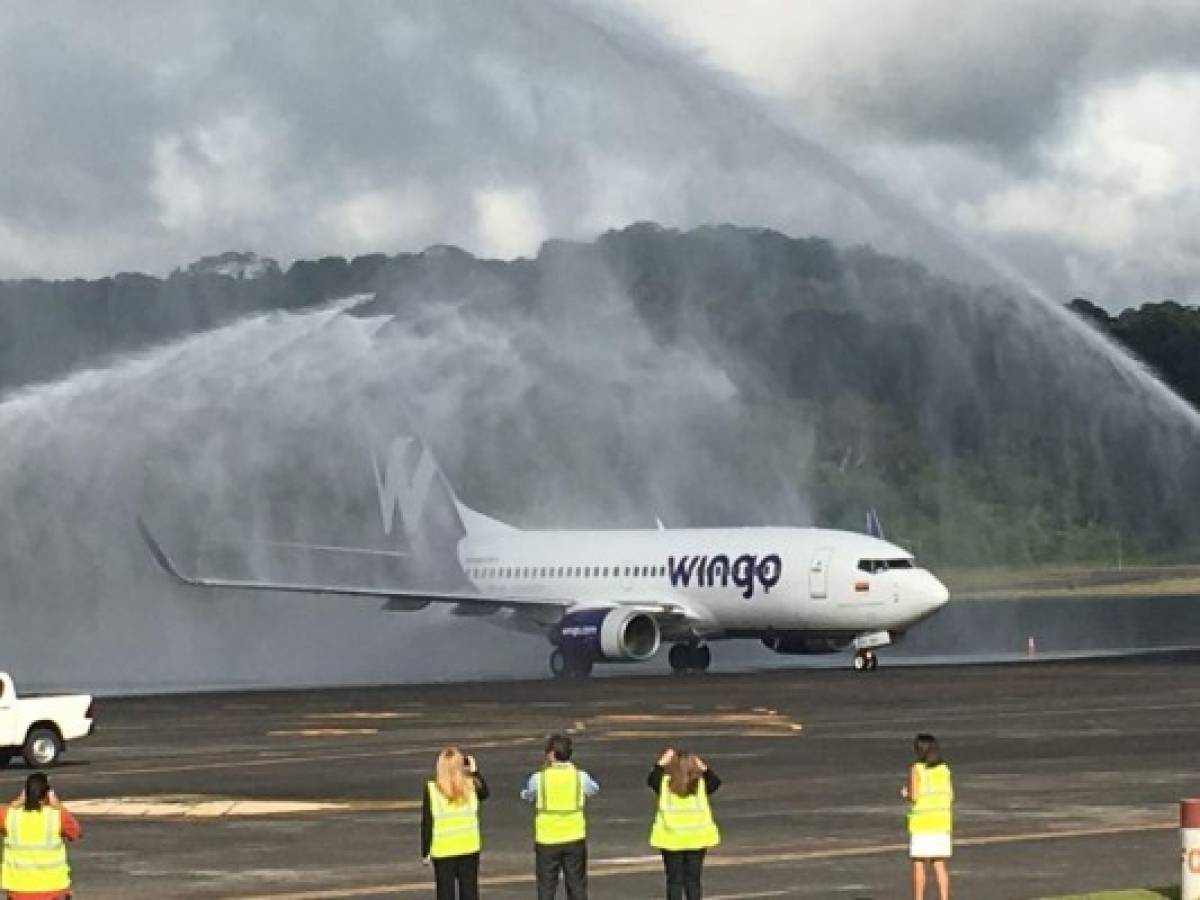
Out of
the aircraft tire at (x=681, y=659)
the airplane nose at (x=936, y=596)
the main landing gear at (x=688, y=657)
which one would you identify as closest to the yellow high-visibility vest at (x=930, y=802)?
the airplane nose at (x=936, y=596)

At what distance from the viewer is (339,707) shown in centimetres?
6412

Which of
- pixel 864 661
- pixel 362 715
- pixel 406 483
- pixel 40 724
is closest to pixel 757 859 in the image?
pixel 40 724

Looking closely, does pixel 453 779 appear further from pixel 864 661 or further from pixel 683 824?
pixel 864 661

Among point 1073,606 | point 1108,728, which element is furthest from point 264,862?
point 1073,606

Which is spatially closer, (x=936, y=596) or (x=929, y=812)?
(x=929, y=812)

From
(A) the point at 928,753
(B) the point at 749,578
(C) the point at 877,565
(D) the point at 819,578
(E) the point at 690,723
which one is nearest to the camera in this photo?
(A) the point at 928,753

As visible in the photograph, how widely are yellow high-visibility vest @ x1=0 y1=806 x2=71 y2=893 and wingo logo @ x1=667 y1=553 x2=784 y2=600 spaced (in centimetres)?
5906

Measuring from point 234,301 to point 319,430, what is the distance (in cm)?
857

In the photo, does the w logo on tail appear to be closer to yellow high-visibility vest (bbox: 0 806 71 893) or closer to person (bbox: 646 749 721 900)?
person (bbox: 646 749 721 900)

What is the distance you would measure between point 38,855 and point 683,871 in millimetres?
5603

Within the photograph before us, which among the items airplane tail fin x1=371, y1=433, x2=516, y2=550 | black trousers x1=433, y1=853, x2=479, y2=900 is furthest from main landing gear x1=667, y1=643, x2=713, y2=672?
black trousers x1=433, y1=853, x2=479, y2=900

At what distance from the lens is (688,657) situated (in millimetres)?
85500

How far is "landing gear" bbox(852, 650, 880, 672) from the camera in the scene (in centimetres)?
8025

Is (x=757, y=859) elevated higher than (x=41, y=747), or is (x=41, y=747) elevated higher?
(x=41, y=747)
